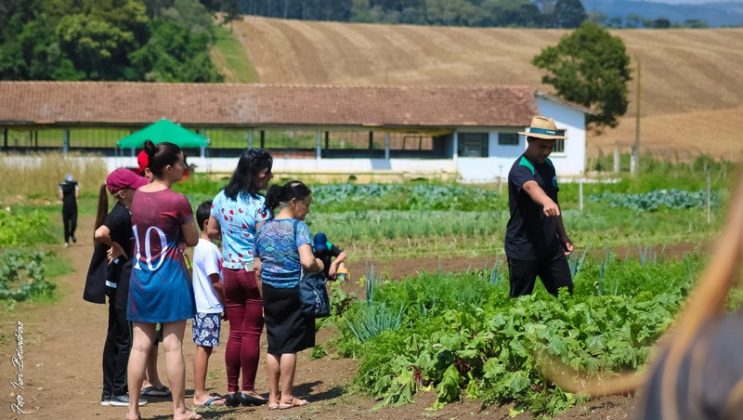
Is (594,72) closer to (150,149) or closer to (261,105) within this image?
(261,105)

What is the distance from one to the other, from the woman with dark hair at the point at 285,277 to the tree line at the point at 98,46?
60998mm

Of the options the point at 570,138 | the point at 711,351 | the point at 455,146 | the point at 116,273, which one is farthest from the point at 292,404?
the point at 570,138

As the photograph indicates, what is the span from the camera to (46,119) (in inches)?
1827

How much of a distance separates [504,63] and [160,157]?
3165 inches

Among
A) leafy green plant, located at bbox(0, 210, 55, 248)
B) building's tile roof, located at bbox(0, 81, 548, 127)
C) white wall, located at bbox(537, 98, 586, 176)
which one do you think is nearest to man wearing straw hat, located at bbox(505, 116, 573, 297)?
leafy green plant, located at bbox(0, 210, 55, 248)

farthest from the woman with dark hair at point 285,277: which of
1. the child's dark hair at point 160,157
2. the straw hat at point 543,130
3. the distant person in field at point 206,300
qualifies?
the straw hat at point 543,130

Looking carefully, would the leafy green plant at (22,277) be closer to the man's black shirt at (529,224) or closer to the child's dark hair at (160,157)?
the child's dark hair at (160,157)

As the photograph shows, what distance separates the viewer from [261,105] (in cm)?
4841

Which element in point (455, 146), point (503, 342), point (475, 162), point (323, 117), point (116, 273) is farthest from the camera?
point (455, 146)

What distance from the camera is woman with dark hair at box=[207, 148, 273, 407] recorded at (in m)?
8.16

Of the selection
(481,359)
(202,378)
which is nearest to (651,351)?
(481,359)

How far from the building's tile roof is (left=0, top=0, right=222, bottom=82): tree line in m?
19.1

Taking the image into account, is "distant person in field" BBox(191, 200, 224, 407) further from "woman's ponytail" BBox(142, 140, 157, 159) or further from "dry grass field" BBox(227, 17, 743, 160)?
"dry grass field" BBox(227, 17, 743, 160)

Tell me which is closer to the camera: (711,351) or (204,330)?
(711,351)
